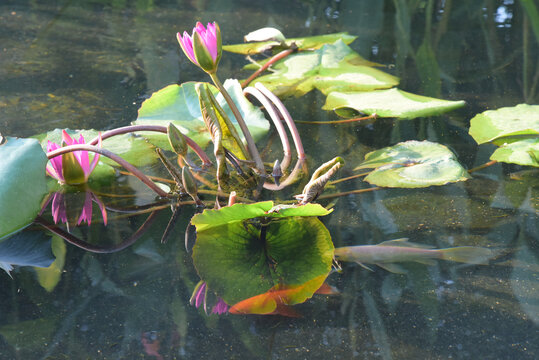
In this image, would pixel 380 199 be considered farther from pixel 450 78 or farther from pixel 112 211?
pixel 450 78

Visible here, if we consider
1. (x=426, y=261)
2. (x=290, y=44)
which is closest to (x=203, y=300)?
(x=426, y=261)

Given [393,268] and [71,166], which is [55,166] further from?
[393,268]

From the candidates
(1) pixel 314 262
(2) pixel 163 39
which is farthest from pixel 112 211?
(2) pixel 163 39

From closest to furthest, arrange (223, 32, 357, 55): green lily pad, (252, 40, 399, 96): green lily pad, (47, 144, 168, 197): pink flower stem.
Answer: (47, 144, 168, 197): pink flower stem → (252, 40, 399, 96): green lily pad → (223, 32, 357, 55): green lily pad

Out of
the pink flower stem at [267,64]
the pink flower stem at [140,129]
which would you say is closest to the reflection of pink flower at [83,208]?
the pink flower stem at [140,129]

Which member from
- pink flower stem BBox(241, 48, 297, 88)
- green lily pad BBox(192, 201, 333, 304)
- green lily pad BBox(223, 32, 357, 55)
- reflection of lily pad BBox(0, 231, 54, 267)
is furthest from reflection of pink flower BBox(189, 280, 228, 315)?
green lily pad BBox(223, 32, 357, 55)

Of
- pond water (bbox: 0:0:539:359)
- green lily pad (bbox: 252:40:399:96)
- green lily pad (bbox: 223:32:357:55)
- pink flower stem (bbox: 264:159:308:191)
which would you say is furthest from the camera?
green lily pad (bbox: 223:32:357:55)

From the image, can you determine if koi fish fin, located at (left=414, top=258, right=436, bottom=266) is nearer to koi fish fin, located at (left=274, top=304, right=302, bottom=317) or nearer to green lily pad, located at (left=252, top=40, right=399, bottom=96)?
koi fish fin, located at (left=274, top=304, right=302, bottom=317)
